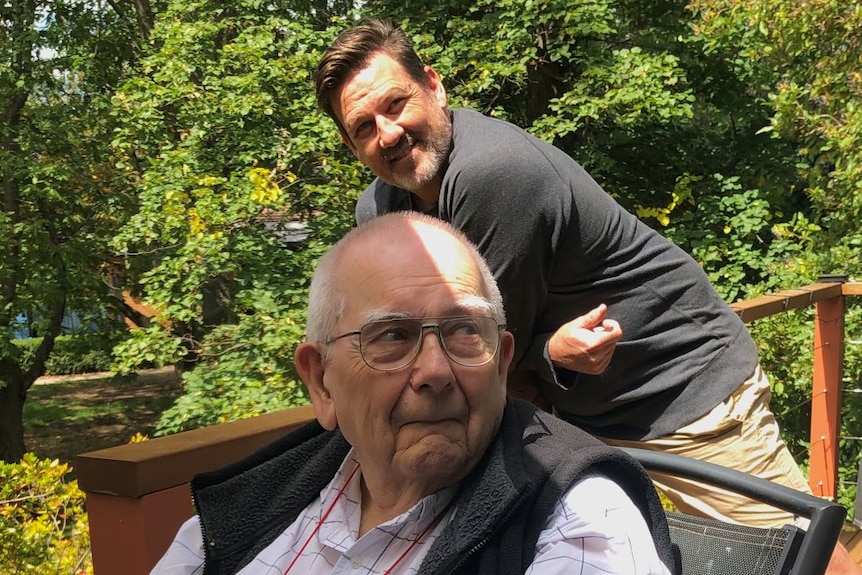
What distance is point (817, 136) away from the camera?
239 inches

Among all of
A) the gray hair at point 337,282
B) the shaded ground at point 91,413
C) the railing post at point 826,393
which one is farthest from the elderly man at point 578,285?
the shaded ground at point 91,413

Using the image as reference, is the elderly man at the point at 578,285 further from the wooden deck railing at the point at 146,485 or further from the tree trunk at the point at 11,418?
the tree trunk at the point at 11,418

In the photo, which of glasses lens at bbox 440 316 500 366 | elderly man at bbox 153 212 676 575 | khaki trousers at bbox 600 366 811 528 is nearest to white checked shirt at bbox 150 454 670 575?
elderly man at bbox 153 212 676 575

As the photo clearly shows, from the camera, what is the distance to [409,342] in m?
1.26

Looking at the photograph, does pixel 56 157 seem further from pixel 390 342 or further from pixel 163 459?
pixel 390 342

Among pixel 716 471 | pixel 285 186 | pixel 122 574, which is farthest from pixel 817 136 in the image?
pixel 122 574

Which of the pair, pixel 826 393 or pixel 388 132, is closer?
pixel 388 132

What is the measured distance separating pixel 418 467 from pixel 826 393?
11.8ft

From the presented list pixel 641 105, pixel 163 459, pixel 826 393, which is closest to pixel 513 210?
pixel 163 459

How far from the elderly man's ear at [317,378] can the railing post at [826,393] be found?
346cm

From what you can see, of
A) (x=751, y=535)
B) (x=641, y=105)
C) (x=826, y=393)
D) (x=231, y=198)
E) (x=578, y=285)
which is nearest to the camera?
(x=751, y=535)

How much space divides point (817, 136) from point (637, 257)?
5069 mm

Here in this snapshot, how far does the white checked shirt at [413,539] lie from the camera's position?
1.06 m

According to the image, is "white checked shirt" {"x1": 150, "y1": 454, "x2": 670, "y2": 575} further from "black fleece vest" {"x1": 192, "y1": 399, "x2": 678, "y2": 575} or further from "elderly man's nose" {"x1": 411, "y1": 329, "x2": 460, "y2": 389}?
"elderly man's nose" {"x1": 411, "y1": 329, "x2": 460, "y2": 389}
